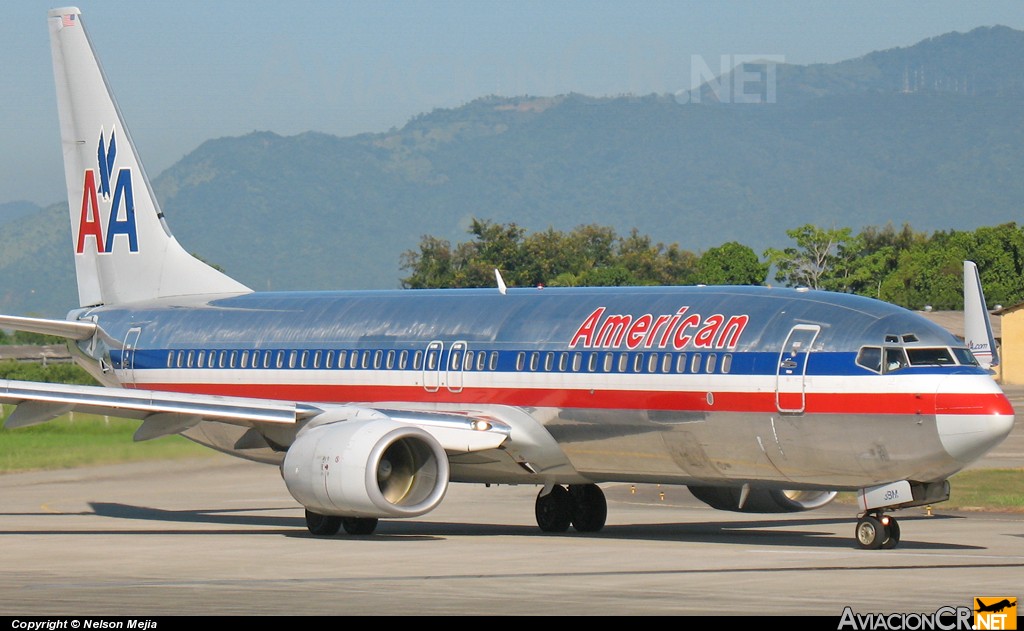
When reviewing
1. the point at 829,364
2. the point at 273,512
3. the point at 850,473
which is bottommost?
the point at 273,512

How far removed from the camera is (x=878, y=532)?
933 inches

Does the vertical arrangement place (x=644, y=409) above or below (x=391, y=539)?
above

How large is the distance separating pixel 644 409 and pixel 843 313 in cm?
334

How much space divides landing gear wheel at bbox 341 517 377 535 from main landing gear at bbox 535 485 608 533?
10.8ft

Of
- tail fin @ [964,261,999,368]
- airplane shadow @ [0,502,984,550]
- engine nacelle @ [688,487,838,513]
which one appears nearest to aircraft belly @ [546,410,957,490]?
airplane shadow @ [0,502,984,550]

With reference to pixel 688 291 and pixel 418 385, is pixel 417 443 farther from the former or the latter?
pixel 688 291

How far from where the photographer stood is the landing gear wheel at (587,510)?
29109 mm

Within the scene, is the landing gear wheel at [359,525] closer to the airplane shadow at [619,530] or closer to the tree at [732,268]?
the airplane shadow at [619,530]

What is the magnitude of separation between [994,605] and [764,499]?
37.8 feet

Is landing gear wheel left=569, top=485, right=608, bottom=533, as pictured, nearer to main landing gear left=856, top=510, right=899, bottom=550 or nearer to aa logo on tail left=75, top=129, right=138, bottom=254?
main landing gear left=856, top=510, right=899, bottom=550

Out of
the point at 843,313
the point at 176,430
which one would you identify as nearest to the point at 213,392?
the point at 176,430

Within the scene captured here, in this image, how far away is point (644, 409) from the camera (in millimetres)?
25359

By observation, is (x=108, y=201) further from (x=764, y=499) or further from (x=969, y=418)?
(x=969, y=418)

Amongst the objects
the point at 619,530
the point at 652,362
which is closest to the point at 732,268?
the point at 619,530
